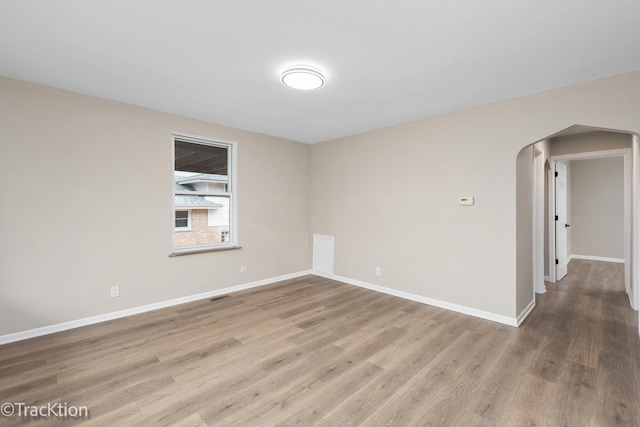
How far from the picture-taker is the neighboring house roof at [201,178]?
3.90 meters

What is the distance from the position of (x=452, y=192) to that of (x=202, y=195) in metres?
3.45

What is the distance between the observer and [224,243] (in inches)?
173

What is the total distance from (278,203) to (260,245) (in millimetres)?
800

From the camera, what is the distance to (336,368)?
91.9 inches

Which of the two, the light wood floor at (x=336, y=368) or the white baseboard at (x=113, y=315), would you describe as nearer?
the light wood floor at (x=336, y=368)

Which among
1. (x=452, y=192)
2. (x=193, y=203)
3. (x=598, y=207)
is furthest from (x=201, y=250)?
(x=598, y=207)

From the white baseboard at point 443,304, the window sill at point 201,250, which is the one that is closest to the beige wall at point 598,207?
the white baseboard at point 443,304

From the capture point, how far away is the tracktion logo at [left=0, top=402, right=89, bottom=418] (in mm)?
1786

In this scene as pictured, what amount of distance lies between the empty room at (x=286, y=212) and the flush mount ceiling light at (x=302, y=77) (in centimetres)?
2

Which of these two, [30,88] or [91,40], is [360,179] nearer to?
[91,40]

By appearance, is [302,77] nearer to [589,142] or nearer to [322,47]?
[322,47]

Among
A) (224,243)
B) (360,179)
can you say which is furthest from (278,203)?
(360,179)

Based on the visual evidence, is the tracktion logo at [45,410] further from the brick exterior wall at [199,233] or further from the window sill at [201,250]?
the brick exterior wall at [199,233]

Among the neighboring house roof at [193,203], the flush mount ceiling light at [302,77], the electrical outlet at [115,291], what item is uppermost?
the flush mount ceiling light at [302,77]
